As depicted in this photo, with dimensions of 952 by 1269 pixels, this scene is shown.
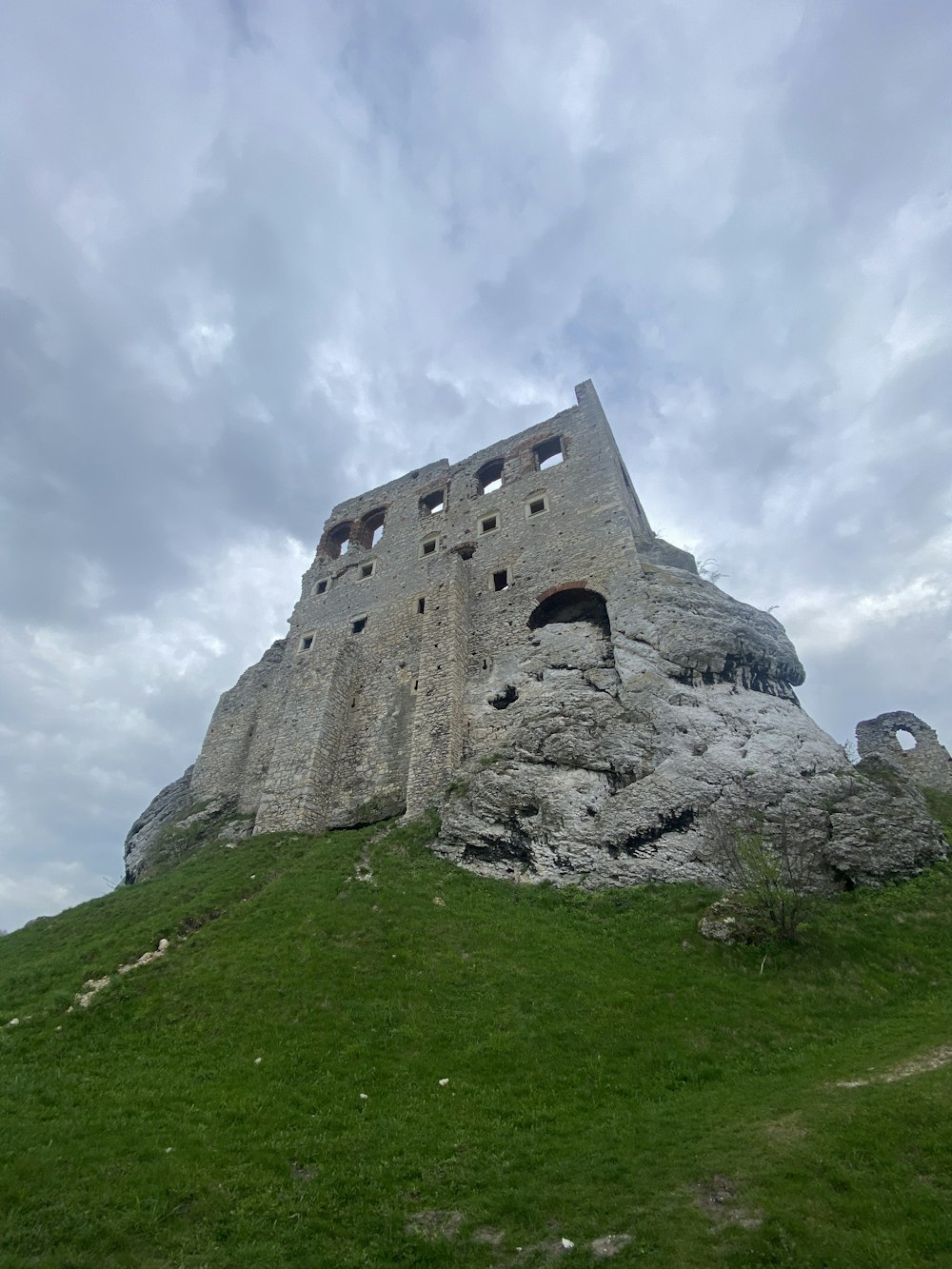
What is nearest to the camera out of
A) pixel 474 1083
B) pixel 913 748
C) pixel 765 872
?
pixel 474 1083

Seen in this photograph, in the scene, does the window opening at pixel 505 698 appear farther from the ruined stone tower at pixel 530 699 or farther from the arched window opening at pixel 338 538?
the arched window opening at pixel 338 538

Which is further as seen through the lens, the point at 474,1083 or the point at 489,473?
the point at 489,473

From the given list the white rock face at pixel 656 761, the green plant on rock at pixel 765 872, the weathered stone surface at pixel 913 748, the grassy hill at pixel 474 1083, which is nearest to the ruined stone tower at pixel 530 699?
the white rock face at pixel 656 761

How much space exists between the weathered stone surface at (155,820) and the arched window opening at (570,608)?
16927 mm

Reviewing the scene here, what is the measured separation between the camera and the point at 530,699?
23.3m

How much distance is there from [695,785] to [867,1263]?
40.4ft

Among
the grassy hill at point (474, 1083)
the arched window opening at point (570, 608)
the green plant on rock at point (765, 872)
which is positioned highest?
the arched window opening at point (570, 608)

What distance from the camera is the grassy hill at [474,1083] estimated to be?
733 centimetres

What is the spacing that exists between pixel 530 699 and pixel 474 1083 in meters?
13.5

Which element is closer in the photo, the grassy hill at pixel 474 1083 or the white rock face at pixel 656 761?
the grassy hill at pixel 474 1083

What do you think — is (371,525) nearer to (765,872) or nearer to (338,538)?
(338,538)

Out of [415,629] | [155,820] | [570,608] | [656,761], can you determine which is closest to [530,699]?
[656,761]

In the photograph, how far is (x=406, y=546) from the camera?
109ft

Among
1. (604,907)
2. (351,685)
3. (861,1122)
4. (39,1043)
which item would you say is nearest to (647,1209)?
(861,1122)
